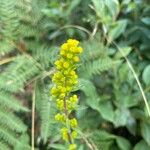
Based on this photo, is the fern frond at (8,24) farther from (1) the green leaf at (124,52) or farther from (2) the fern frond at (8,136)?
(1) the green leaf at (124,52)

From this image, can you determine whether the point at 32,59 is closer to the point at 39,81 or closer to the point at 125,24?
the point at 39,81

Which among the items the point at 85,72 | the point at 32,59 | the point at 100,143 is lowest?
the point at 100,143

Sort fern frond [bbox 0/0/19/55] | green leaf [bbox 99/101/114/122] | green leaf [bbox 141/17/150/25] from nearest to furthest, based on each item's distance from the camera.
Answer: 1. green leaf [bbox 99/101/114/122]
2. green leaf [bbox 141/17/150/25]
3. fern frond [bbox 0/0/19/55]

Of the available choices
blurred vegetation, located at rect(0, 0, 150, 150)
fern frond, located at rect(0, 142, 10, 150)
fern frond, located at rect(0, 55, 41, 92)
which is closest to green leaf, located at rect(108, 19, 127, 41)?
blurred vegetation, located at rect(0, 0, 150, 150)

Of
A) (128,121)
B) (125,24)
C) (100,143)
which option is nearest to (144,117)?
(128,121)

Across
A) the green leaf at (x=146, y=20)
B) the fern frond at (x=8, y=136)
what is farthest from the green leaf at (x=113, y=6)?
the fern frond at (x=8, y=136)

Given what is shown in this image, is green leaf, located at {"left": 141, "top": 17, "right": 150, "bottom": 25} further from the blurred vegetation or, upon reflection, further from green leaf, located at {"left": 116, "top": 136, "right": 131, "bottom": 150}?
green leaf, located at {"left": 116, "top": 136, "right": 131, "bottom": 150}
